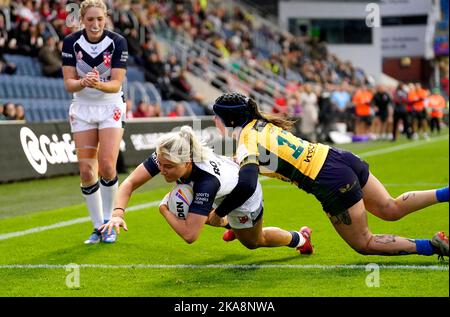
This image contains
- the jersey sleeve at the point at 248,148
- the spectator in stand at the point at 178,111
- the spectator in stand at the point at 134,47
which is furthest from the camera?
the spectator in stand at the point at 134,47

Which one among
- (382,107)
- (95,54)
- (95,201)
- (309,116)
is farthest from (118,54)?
(382,107)

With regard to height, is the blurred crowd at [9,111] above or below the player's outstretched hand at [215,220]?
below

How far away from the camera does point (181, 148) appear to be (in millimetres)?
6930

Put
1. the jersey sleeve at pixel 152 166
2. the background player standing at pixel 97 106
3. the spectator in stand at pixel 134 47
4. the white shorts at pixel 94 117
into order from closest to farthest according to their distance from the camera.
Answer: the jersey sleeve at pixel 152 166 → the background player standing at pixel 97 106 → the white shorts at pixel 94 117 → the spectator in stand at pixel 134 47

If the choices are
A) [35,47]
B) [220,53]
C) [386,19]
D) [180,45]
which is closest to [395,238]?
[35,47]

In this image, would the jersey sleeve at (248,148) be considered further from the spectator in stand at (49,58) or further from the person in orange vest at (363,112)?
the person in orange vest at (363,112)

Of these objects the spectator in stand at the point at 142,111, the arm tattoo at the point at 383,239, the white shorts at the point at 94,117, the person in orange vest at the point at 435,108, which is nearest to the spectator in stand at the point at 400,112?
the person in orange vest at the point at 435,108

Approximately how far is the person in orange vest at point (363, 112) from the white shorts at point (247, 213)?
25247 millimetres

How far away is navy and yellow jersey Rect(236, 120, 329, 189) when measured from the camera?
7137mm

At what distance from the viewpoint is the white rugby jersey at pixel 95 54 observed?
892 centimetres

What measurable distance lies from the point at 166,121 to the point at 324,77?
80.2ft

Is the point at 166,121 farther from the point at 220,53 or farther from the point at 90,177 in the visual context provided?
the point at 220,53

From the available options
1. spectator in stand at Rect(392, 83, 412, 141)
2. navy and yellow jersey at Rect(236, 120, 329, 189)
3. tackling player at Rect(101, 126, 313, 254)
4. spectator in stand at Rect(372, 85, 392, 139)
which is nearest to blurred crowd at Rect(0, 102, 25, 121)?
tackling player at Rect(101, 126, 313, 254)

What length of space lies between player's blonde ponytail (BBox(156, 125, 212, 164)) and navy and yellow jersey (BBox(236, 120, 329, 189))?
1.03 feet
